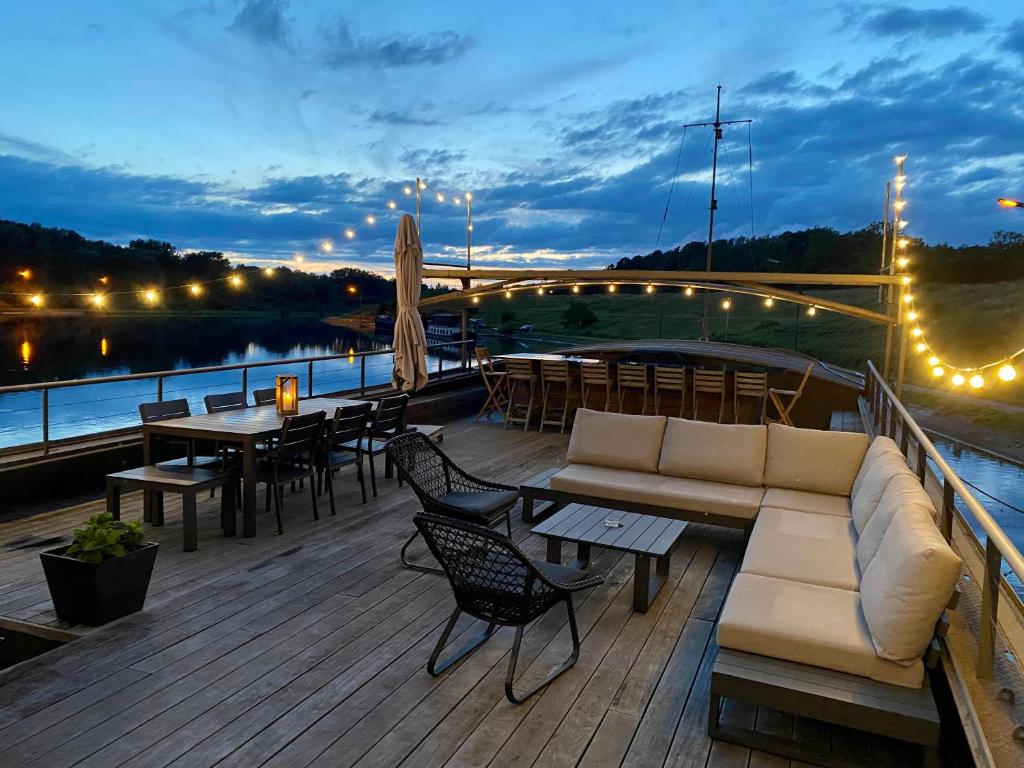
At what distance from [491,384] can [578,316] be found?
22.7ft

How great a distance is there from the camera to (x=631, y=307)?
17.3 meters

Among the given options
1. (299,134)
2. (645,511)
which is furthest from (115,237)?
(645,511)

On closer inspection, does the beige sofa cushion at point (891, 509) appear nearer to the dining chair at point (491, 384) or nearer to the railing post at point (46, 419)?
the railing post at point (46, 419)

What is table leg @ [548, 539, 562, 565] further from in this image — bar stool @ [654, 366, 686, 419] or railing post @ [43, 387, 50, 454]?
bar stool @ [654, 366, 686, 419]

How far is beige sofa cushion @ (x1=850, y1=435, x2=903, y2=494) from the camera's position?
434 cm

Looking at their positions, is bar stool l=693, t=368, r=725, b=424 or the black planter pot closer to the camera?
the black planter pot

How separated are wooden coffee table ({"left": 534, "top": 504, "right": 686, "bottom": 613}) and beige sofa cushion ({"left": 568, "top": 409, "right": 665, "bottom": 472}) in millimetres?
762

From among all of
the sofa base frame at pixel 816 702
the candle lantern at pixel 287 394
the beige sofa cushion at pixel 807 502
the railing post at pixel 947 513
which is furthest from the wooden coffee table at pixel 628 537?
the candle lantern at pixel 287 394

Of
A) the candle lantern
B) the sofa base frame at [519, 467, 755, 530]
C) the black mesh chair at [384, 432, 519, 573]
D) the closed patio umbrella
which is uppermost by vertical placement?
the closed patio umbrella

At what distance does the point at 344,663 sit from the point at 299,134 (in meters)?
A: 16.4

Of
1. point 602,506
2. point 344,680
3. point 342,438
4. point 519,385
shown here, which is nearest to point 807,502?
point 602,506

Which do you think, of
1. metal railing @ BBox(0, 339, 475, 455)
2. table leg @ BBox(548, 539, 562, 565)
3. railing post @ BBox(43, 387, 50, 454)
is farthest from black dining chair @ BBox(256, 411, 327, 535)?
table leg @ BBox(548, 539, 562, 565)

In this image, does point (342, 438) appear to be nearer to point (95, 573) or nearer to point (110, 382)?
point (110, 382)

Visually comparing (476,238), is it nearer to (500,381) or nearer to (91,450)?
(500,381)
